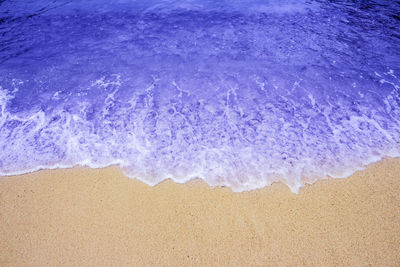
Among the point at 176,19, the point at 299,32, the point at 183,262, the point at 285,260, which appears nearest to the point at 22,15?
the point at 176,19

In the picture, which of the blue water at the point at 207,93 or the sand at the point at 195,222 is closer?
the sand at the point at 195,222

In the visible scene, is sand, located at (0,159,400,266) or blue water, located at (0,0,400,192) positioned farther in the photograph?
blue water, located at (0,0,400,192)

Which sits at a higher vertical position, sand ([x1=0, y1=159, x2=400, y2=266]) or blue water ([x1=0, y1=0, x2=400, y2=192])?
blue water ([x1=0, y1=0, x2=400, y2=192])

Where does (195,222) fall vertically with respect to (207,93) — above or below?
below

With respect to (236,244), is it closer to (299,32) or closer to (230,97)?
(230,97)

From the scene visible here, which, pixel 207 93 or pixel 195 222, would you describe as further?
pixel 207 93
